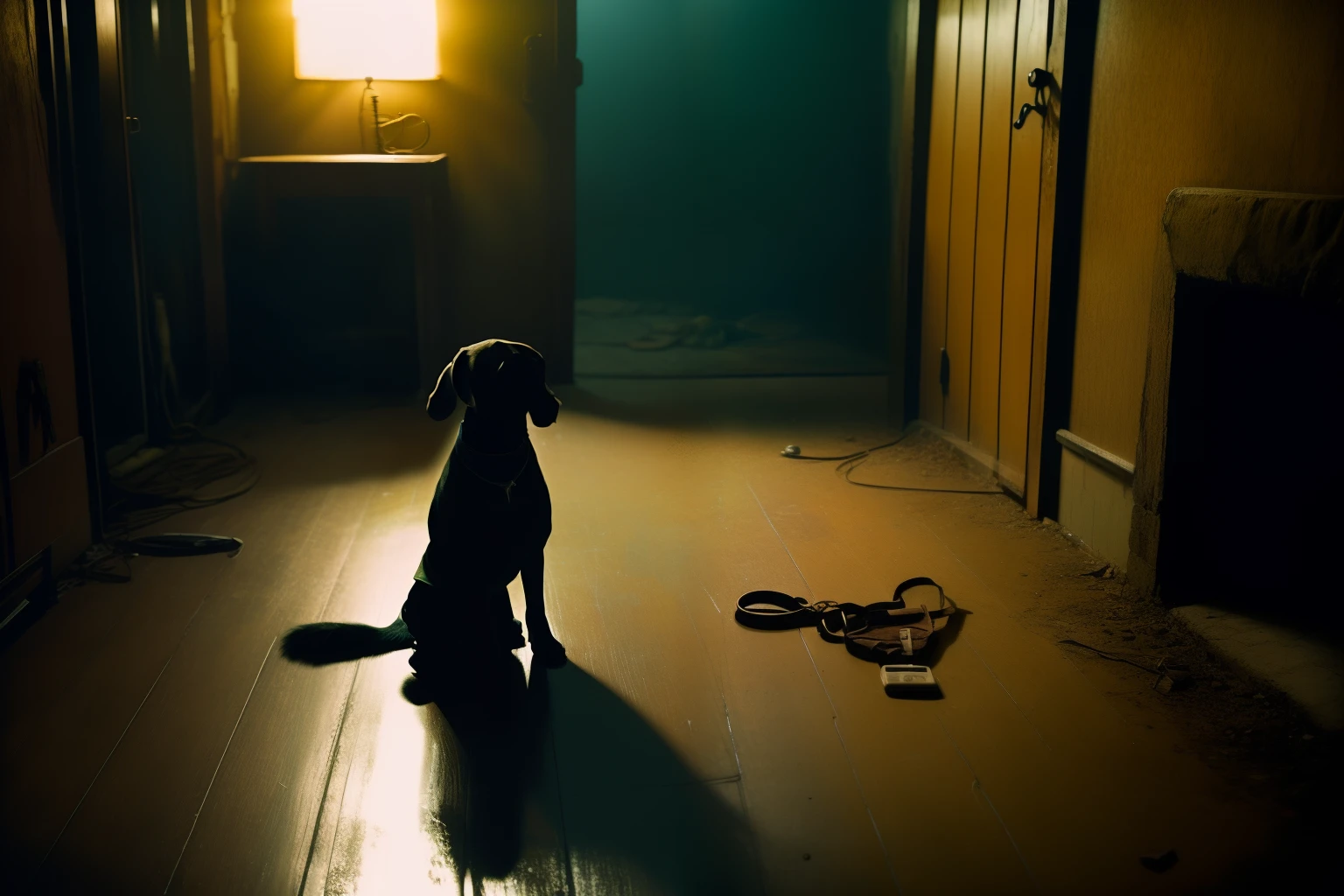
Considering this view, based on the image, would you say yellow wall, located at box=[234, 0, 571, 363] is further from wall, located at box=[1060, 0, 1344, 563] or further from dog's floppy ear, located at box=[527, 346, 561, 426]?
dog's floppy ear, located at box=[527, 346, 561, 426]

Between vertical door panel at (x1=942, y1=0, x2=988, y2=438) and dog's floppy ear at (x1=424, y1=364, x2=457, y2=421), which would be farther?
vertical door panel at (x1=942, y1=0, x2=988, y2=438)

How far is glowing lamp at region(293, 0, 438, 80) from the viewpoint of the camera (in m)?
4.69

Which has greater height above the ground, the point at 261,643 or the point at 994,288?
the point at 994,288

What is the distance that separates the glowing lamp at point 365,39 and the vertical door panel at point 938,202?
2.15 meters

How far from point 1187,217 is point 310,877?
184cm

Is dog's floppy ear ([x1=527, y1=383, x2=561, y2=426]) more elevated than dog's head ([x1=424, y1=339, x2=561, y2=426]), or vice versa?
dog's head ([x1=424, y1=339, x2=561, y2=426])

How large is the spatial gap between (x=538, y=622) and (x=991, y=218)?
1948 millimetres

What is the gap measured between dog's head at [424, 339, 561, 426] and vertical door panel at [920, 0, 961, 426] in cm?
214

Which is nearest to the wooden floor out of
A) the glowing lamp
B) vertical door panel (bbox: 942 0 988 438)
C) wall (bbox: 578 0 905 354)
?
vertical door panel (bbox: 942 0 988 438)

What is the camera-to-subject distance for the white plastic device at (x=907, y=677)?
6.51 feet

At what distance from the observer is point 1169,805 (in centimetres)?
161

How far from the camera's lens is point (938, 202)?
3.77m

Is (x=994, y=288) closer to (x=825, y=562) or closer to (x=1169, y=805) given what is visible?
(x=825, y=562)

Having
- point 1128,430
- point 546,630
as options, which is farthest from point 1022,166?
point 546,630
